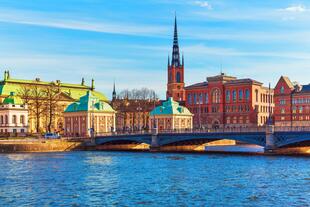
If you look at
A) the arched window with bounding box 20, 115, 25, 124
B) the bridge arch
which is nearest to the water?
the bridge arch

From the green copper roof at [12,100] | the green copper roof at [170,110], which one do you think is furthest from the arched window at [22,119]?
the green copper roof at [170,110]

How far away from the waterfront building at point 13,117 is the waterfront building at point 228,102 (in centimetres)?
5832

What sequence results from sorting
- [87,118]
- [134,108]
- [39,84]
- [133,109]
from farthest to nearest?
[134,108] < [133,109] < [39,84] < [87,118]

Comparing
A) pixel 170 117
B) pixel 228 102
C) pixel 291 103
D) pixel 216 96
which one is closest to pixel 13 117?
pixel 170 117

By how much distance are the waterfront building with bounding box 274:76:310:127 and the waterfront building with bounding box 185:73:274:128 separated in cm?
402

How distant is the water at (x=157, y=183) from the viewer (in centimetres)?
4312

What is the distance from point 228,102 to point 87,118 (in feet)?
206

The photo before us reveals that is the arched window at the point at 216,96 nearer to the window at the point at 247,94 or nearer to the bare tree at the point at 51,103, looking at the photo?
the window at the point at 247,94

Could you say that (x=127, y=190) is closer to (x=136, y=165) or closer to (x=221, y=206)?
(x=221, y=206)

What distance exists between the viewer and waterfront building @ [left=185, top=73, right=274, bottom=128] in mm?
169625

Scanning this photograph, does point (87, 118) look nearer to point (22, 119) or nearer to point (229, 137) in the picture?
point (22, 119)

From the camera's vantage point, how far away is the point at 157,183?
53.2 m

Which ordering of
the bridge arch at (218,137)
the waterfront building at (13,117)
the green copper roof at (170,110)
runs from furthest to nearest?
the green copper roof at (170,110)
the waterfront building at (13,117)
the bridge arch at (218,137)

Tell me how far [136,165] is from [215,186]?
2275 cm
